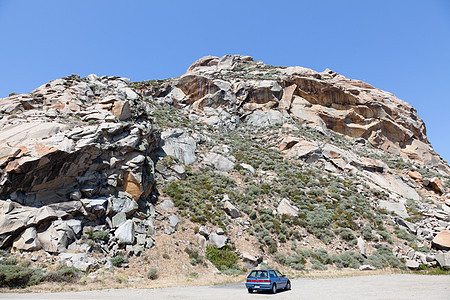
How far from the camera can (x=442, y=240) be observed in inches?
886

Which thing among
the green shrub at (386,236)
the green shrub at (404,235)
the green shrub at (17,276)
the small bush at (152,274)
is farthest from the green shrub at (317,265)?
the green shrub at (17,276)

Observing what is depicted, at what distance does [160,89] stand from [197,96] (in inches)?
285

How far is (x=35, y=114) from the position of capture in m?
20.3

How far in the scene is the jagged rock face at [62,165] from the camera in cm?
1458

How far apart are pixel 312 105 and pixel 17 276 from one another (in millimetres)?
49330

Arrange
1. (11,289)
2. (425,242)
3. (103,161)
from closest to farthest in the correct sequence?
1. (11,289)
2. (103,161)
3. (425,242)

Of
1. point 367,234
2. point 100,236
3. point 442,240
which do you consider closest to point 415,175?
point 442,240

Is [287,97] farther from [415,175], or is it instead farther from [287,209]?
[287,209]

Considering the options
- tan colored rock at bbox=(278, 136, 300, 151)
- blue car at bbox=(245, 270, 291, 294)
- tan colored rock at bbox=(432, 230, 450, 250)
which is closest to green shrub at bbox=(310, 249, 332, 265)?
blue car at bbox=(245, 270, 291, 294)

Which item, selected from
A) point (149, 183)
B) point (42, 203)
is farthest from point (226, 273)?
point (42, 203)

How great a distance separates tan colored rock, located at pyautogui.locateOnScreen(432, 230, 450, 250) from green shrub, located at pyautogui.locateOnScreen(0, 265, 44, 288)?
1202 inches

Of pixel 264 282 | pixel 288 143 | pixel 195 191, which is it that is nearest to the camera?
pixel 264 282

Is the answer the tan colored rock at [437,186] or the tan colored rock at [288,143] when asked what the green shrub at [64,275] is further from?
the tan colored rock at [437,186]

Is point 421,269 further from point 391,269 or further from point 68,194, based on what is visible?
point 68,194
